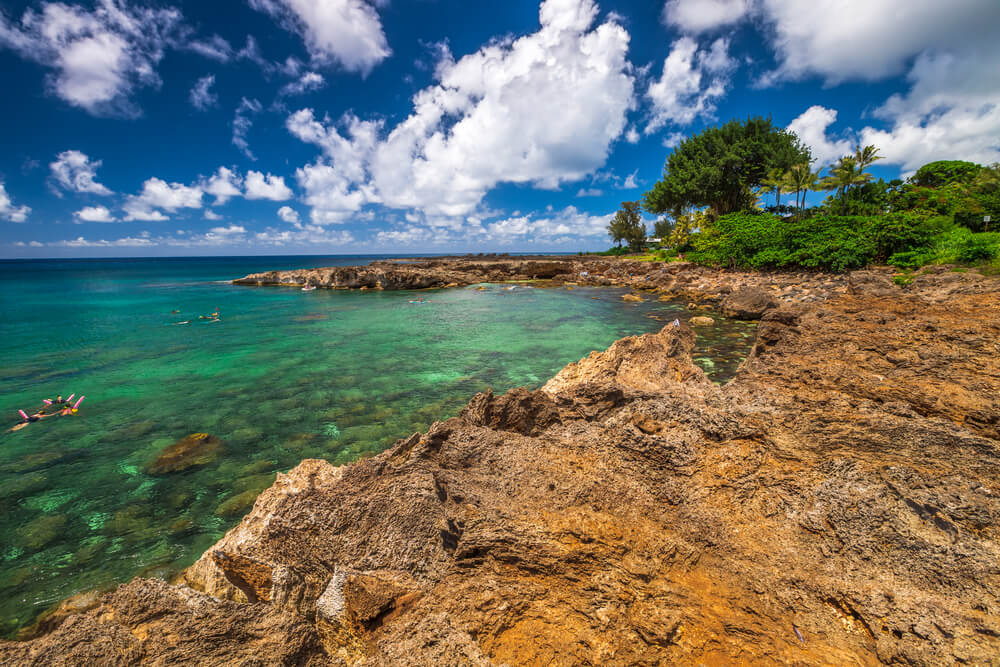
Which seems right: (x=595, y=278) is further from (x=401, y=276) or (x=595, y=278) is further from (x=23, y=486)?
(x=23, y=486)

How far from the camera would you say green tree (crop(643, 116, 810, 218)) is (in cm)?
5456

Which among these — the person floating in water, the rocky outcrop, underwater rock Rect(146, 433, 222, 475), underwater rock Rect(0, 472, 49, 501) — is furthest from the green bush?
the person floating in water

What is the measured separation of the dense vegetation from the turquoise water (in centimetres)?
1434

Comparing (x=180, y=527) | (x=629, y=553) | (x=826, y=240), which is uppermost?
(x=826, y=240)

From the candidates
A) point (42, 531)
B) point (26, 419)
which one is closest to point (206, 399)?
point (26, 419)

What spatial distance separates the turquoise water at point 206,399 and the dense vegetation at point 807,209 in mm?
14338

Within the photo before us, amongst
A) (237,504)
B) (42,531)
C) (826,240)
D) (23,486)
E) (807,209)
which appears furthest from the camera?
(807,209)

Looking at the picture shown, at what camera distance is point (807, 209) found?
55.1 m

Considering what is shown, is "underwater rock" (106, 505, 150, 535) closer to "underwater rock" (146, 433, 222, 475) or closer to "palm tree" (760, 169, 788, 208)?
"underwater rock" (146, 433, 222, 475)

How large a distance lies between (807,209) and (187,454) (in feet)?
237

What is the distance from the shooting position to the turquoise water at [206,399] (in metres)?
6.36

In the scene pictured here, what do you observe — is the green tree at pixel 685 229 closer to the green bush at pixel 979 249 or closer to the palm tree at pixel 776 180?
the palm tree at pixel 776 180

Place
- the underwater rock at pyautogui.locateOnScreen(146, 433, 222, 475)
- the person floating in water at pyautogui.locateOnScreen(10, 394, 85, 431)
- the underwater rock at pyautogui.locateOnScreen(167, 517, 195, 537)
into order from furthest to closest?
the person floating in water at pyautogui.locateOnScreen(10, 394, 85, 431)
the underwater rock at pyautogui.locateOnScreen(146, 433, 222, 475)
the underwater rock at pyautogui.locateOnScreen(167, 517, 195, 537)

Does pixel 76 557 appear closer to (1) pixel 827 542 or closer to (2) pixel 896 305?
(1) pixel 827 542
